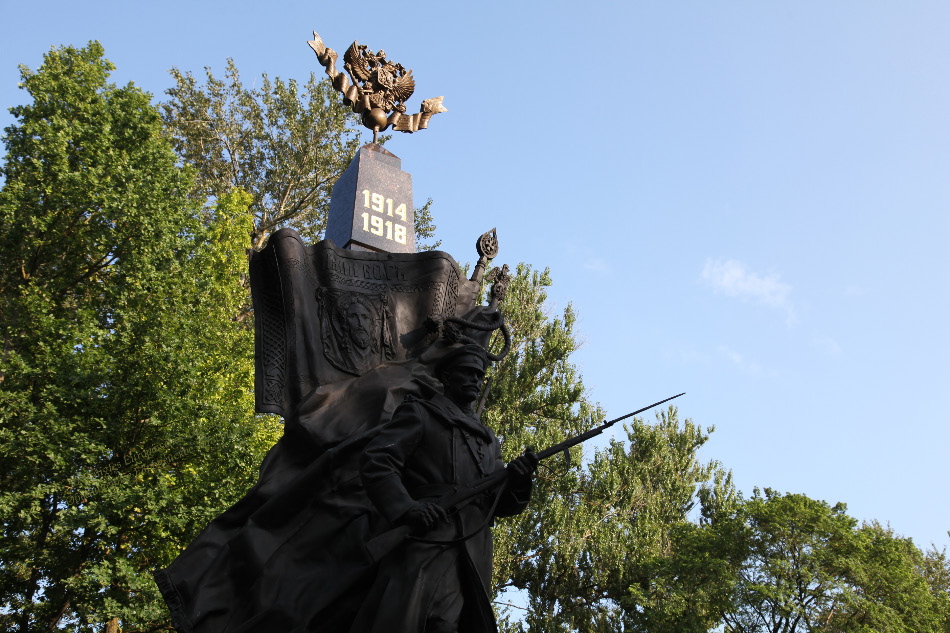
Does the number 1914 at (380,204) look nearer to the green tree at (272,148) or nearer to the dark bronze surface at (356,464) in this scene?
the dark bronze surface at (356,464)

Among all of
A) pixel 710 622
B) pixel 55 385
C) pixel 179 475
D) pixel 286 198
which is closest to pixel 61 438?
pixel 55 385

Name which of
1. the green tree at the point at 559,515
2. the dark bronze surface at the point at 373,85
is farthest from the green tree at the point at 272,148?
the dark bronze surface at the point at 373,85

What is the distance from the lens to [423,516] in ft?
14.2

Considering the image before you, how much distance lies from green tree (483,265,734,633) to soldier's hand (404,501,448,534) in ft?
48.4

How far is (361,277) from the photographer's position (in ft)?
21.5

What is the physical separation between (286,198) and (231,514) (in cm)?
1953

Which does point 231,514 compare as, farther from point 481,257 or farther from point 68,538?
point 68,538

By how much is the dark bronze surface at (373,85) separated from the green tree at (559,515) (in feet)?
38.5

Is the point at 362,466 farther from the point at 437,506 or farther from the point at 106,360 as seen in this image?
the point at 106,360

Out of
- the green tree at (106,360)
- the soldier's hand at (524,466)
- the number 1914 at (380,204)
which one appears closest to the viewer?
the soldier's hand at (524,466)

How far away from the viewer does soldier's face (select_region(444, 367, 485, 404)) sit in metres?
5.30

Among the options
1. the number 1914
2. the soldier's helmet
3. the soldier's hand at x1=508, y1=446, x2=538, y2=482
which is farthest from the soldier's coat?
the number 1914

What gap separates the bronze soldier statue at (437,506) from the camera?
4383 mm

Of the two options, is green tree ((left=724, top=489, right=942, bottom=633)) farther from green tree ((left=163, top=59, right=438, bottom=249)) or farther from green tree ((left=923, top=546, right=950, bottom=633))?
green tree ((left=163, top=59, right=438, bottom=249))
